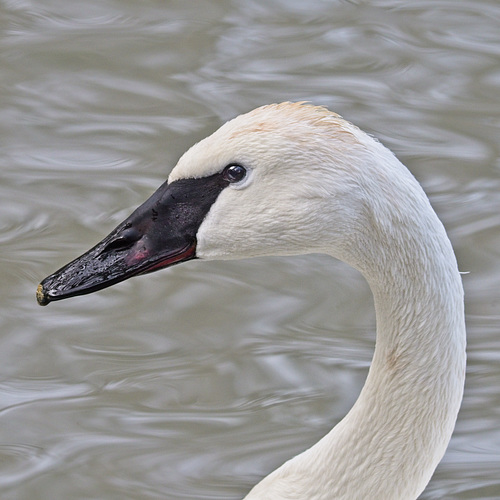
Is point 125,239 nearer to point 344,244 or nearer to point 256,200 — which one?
point 256,200

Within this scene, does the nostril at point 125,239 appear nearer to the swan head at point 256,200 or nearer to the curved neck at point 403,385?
the swan head at point 256,200

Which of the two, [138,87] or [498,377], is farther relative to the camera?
[138,87]

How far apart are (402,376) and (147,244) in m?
0.79

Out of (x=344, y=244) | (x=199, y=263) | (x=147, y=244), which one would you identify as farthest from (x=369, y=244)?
(x=199, y=263)

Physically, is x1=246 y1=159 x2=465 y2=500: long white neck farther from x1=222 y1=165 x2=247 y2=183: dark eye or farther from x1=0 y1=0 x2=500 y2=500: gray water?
x1=0 y1=0 x2=500 y2=500: gray water

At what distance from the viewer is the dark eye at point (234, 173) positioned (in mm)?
3051

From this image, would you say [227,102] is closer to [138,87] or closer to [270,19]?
[138,87]

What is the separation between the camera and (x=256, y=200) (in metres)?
3.07

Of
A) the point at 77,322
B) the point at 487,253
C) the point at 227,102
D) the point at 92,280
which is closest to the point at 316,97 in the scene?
the point at 227,102

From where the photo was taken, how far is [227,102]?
21.4ft

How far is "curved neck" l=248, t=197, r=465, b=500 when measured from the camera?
118 inches

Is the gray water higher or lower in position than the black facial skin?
lower

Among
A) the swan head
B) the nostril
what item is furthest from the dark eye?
the nostril

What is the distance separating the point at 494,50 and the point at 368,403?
168 inches
